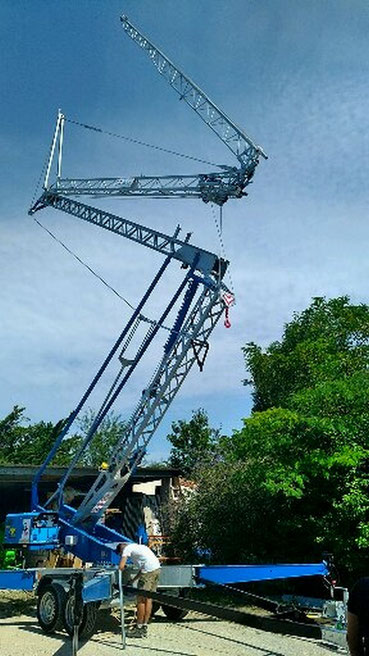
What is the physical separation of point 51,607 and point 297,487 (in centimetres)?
670

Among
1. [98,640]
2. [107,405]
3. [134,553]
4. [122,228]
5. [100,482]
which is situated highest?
[122,228]

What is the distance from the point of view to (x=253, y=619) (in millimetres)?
5211

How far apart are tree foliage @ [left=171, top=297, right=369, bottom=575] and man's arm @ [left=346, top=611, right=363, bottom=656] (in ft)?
37.4

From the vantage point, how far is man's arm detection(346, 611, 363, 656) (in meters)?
4.28

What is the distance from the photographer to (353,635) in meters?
4.30

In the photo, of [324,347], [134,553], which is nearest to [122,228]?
[134,553]

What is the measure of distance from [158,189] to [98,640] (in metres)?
13.8

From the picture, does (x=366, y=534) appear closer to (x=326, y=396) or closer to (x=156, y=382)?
(x=326, y=396)

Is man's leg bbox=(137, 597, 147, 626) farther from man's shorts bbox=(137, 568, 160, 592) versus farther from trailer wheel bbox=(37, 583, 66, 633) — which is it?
trailer wheel bbox=(37, 583, 66, 633)

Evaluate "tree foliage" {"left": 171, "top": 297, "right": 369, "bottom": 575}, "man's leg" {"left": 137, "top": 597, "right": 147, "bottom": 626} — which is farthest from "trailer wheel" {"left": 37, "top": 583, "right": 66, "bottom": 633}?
"tree foliage" {"left": 171, "top": 297, "right": 369, "bottom": 575}

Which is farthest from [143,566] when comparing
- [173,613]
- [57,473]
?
[57,473]

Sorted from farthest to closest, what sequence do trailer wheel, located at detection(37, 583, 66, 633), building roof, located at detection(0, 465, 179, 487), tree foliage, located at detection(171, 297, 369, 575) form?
1. building roof, located at detection(0, 465, 179, 487)
2. tree foliage, located at detection(171, 297, 369, 575)
3. trailer wheel, located at detection(37, 583, 66, 633)

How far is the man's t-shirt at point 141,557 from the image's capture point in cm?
1199

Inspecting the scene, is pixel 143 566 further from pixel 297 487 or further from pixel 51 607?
pixel 297 487
